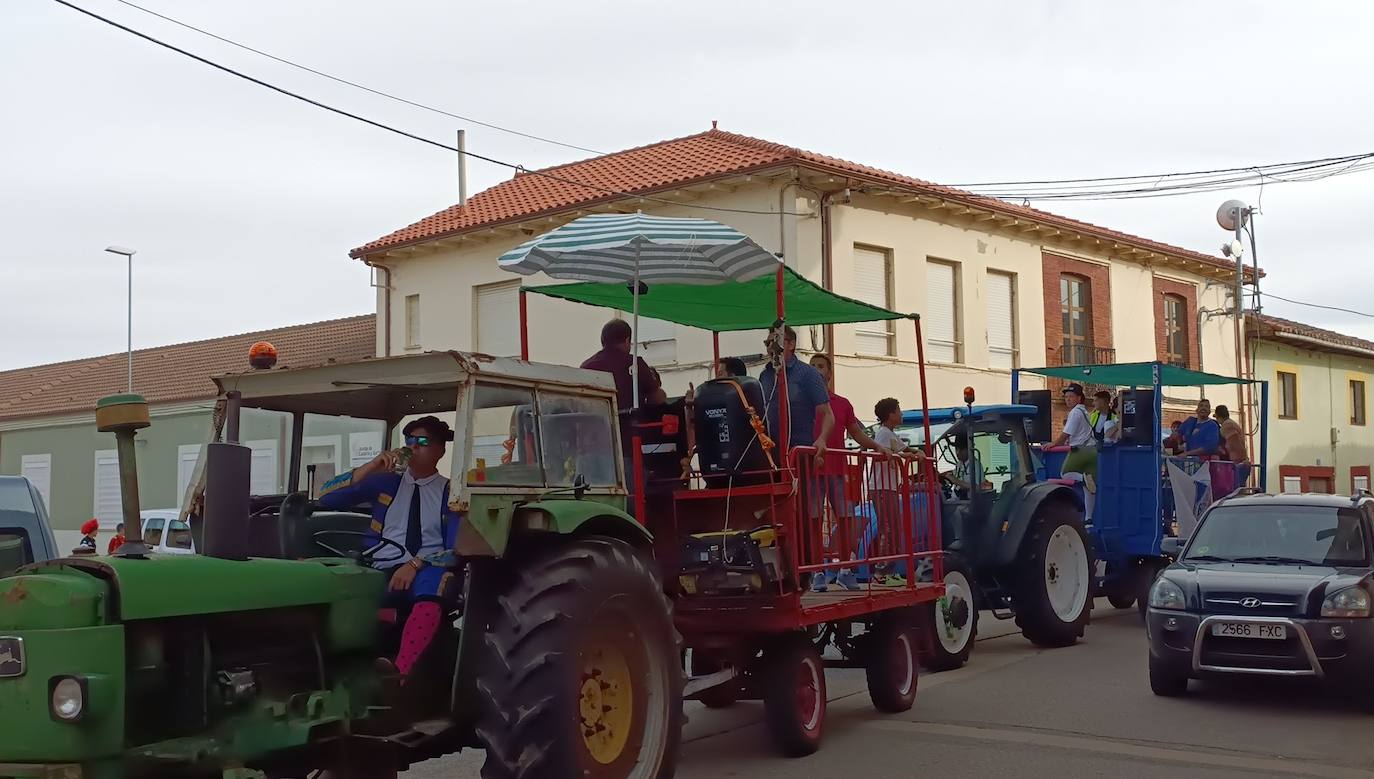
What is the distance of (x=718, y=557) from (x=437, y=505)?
210cm

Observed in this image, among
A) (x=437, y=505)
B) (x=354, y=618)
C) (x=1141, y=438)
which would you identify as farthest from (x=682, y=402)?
(x=1141, y=438)

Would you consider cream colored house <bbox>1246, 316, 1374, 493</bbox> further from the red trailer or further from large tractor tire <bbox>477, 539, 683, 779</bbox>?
large tractor tire <bbox>477, 539, 683, 779</bbox>

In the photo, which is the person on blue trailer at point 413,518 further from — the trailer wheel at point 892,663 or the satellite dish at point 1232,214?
the satellite dish at point 1232,214

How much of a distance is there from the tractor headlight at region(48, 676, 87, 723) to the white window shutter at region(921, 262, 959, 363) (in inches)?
852

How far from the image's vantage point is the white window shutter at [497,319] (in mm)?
27375

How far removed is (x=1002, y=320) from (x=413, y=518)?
22.4 metres

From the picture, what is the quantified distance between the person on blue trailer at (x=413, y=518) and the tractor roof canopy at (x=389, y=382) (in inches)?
8.3

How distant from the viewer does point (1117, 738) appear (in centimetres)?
850

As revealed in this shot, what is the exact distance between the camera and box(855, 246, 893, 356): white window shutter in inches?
944

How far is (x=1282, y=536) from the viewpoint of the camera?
10.4m

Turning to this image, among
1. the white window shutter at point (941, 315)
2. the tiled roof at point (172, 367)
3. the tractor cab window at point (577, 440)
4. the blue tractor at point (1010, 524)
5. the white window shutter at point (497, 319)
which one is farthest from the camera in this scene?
the tiled roof at point (172, 367)

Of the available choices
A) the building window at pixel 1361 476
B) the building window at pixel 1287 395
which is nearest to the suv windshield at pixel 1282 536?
the building window at pixel 1287 395

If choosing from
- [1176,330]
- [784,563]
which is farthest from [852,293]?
[784,563]

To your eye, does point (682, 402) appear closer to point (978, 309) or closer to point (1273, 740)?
point (1273, 740)
